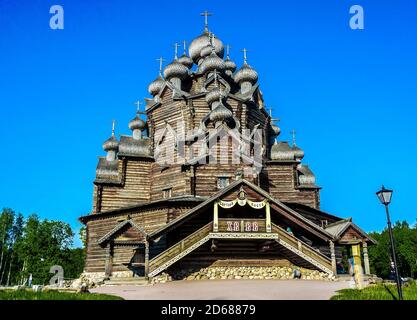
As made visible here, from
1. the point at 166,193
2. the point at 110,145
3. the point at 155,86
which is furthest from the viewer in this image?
the point at 155,86

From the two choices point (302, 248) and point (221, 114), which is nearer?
point (302, 248)

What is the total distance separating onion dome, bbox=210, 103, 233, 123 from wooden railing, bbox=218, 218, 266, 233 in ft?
29.5

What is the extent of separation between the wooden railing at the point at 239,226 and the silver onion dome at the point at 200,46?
19.6 m

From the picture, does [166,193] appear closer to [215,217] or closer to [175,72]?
[215,217]

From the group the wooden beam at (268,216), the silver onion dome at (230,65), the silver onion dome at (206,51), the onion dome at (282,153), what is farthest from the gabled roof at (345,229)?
the silver onion dome at (206,51)

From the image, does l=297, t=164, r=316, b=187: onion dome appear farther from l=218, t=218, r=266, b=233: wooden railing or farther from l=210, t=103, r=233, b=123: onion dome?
l=218, t=218, r=266, b=233: wooden railing

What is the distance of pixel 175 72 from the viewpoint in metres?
29.4

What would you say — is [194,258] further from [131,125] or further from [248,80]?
[248,80]

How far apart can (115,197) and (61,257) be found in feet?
90.8

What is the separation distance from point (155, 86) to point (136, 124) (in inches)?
174

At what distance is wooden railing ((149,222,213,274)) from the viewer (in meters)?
17.0

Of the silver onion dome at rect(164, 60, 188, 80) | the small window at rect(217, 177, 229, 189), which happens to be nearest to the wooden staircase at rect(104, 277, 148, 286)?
the small window at rect(217, 177, 229, 189)

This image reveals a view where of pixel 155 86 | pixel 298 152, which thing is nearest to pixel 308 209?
pixel 298 152

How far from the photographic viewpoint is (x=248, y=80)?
30109mm
